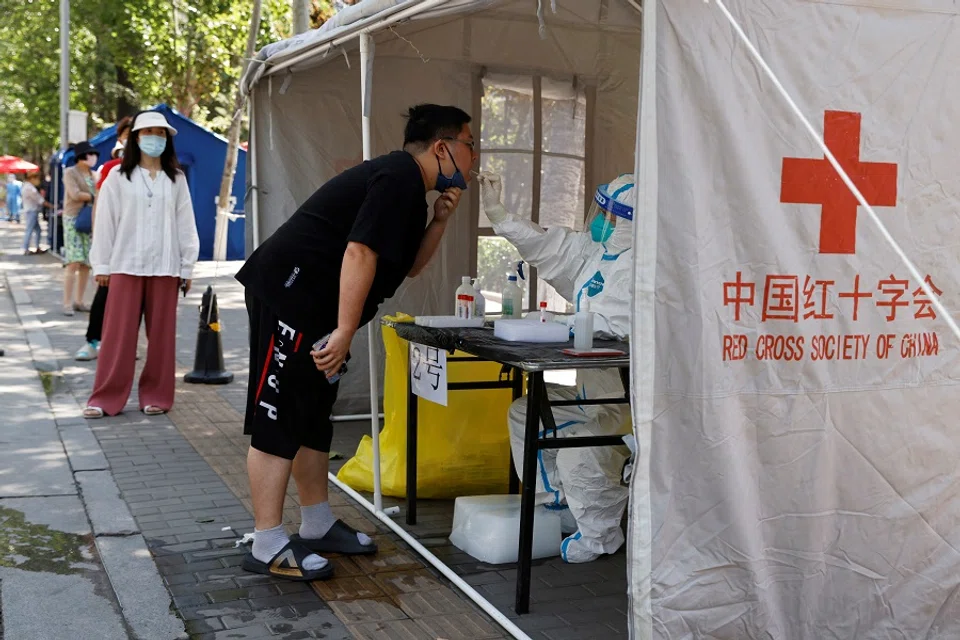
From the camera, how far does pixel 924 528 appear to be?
11.5 feet

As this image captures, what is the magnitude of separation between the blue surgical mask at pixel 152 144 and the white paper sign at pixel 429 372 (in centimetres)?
276

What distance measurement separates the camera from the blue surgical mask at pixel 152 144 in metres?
6.71

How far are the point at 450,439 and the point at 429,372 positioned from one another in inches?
30.2

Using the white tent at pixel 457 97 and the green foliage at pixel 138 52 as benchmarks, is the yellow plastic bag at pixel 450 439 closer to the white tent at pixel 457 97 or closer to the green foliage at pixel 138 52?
the white tent at pixel 457 97

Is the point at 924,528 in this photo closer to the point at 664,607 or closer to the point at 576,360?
the point at 664,607

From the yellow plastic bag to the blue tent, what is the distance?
13718mm

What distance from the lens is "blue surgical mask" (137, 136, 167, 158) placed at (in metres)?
6.71

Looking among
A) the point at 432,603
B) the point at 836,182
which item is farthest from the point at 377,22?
the point at 432,603

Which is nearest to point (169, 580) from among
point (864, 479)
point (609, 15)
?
point (864, 479)

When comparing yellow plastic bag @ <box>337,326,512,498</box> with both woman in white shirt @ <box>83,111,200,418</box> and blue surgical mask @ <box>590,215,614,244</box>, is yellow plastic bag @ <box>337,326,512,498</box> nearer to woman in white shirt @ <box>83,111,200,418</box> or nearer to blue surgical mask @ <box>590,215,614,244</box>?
blue surgical mask @ <box>590,215,614,244</box>

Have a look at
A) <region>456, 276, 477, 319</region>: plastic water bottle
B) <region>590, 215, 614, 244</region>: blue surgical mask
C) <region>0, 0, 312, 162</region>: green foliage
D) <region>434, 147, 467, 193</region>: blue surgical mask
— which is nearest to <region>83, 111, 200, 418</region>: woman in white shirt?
<region>456, 276, 477, 319</region>: plastic water bottle

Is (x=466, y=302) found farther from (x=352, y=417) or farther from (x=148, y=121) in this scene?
(x=148, y=121)

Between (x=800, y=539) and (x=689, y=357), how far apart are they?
0.70 meters

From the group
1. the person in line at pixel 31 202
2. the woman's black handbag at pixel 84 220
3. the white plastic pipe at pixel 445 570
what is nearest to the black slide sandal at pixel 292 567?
the white plastic pipe at pixel 445 570
